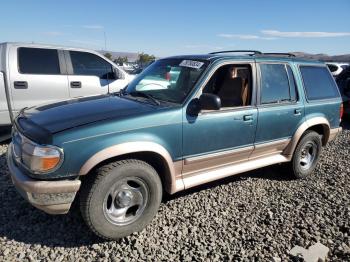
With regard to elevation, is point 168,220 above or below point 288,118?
below

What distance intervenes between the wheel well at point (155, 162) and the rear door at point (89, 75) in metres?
3.68

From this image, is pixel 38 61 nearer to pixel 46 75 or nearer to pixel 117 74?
pixel 46 75

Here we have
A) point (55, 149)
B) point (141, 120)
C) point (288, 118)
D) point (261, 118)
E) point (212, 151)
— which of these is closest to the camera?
point (55, 149)

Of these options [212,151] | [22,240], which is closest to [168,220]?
[212,151]

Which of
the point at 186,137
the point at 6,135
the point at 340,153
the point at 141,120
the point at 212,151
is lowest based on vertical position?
the point at 340,153

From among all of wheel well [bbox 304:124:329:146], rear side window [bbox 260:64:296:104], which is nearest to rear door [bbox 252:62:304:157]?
rear side window [bbox 260:64:296:104]

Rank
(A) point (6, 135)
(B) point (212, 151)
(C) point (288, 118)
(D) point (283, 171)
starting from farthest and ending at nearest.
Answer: (A) point (6, 135)
(D) point (283, 171)
(C) point (288, 118)
(B) point (212, 151)

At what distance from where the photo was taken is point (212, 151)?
361 centimetres

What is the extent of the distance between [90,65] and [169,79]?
10.9 ft

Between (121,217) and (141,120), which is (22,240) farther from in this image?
(141,120)

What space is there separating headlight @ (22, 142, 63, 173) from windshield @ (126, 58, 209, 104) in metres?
1.35

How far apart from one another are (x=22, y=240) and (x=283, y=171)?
11.9 feet

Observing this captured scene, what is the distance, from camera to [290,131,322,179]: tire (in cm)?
468

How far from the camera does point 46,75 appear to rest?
6105 mm
